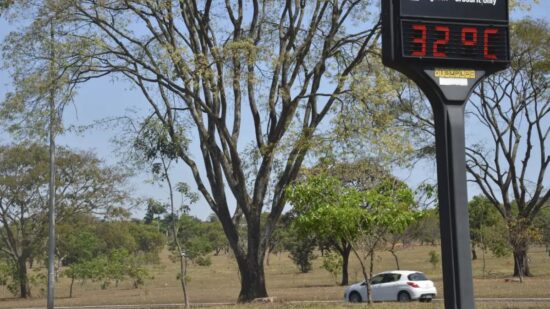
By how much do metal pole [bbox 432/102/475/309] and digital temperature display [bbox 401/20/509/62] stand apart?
51 cm

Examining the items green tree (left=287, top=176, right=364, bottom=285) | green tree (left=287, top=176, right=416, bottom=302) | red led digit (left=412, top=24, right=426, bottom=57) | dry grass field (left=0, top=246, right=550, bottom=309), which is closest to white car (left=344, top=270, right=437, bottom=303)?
dry grass field (left=0, top=246, right=550, bottom=309)

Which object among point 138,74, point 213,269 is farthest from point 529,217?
point 213,269

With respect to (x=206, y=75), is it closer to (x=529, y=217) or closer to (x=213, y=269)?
(x=529, y=217)

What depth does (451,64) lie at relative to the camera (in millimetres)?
7062

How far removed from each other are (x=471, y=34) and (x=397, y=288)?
23738 millimetres

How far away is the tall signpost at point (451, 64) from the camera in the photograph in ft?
22.5

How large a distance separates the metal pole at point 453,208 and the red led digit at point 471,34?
0.59 meters

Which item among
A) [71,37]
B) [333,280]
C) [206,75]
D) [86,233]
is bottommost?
[333,280]

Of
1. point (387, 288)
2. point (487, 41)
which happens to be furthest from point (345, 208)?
point (487, 41)

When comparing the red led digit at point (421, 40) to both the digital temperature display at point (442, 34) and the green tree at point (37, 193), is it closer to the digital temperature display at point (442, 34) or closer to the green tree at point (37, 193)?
the digital temperature display at point (442, 34)

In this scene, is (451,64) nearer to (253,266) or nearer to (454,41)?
(454,41)

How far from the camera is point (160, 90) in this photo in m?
26.8

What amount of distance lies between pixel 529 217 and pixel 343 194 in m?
25.4

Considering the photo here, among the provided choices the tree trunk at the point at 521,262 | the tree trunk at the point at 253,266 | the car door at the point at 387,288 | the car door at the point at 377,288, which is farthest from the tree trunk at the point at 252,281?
Answer: the tree trunk at the point at 521,262
